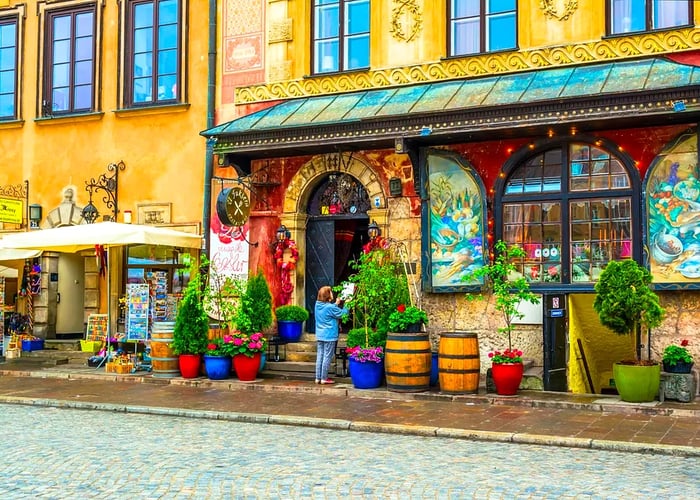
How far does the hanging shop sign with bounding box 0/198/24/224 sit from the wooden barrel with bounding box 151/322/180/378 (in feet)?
15.6

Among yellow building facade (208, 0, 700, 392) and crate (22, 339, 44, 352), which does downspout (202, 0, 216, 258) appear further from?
crate (22, 339, 44, 352)

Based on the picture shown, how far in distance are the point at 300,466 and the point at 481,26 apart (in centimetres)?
913

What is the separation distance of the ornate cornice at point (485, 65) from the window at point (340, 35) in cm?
34

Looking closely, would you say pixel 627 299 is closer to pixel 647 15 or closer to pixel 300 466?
pixel 647 15

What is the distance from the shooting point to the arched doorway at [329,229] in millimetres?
15922

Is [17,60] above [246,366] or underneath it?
above

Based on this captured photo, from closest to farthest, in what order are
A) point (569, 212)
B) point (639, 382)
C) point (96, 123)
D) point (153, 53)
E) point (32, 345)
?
point (639, 382), point (569, 212), point (153, 53), point (96, 123), point (32, 345)

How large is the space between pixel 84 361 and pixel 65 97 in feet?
18.4

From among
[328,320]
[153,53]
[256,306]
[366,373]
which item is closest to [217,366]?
[256,306]

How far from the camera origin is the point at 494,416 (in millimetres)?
10812

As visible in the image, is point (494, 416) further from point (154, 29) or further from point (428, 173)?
point (154, 29)

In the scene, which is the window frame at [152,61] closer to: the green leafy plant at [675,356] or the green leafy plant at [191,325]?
the green leafy plant at [191,325]

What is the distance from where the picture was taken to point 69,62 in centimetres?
1855

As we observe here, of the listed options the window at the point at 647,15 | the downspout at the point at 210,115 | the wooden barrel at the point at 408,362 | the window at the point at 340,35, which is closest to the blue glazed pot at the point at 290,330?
the downspout at the point at 210,115
